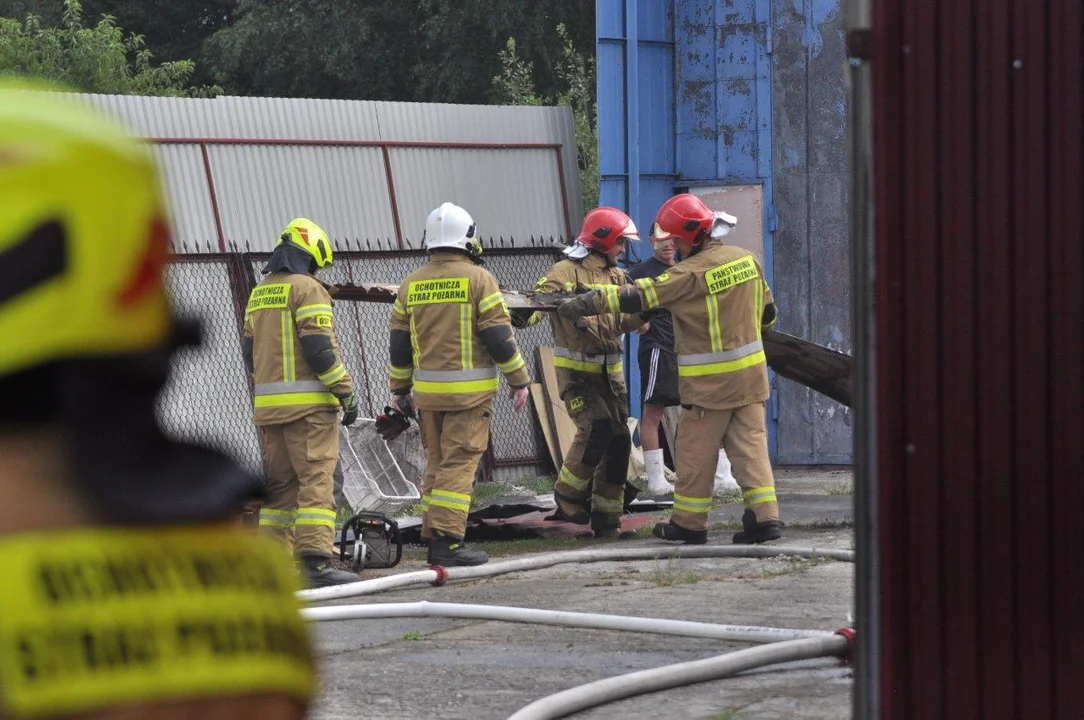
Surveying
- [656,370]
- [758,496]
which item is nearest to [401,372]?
[758,496]

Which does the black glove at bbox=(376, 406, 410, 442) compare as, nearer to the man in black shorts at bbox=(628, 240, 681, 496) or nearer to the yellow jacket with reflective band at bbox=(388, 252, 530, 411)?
the yellow jacket with reflective band at bbox=(388, 252, 530, 411)

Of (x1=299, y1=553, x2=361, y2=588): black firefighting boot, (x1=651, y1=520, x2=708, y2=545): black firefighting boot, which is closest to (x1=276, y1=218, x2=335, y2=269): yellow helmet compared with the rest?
(x1=299, y1=553, x2=361, y2=588): black firefighting boot

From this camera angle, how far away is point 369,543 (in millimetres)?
8539

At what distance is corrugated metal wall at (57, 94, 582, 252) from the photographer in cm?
1152

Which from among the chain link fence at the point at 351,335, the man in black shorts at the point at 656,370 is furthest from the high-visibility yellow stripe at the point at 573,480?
the chain link fence at the point at 351,335

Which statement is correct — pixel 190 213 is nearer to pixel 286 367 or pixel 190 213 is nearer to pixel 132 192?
pixel 286 367

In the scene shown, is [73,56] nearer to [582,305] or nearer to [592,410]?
[592,410]

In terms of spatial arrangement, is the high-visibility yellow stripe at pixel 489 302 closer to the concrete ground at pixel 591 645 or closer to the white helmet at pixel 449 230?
the white helmet at pixel 449 230

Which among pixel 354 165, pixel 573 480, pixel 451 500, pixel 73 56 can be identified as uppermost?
pixel 73 56

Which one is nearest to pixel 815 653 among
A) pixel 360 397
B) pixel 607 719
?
pixel 607 719

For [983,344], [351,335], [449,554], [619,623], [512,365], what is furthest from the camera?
[351,335]

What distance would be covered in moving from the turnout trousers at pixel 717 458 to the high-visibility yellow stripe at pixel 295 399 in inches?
77.7

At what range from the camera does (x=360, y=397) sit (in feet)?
39.7

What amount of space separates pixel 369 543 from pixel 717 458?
6.31ft
